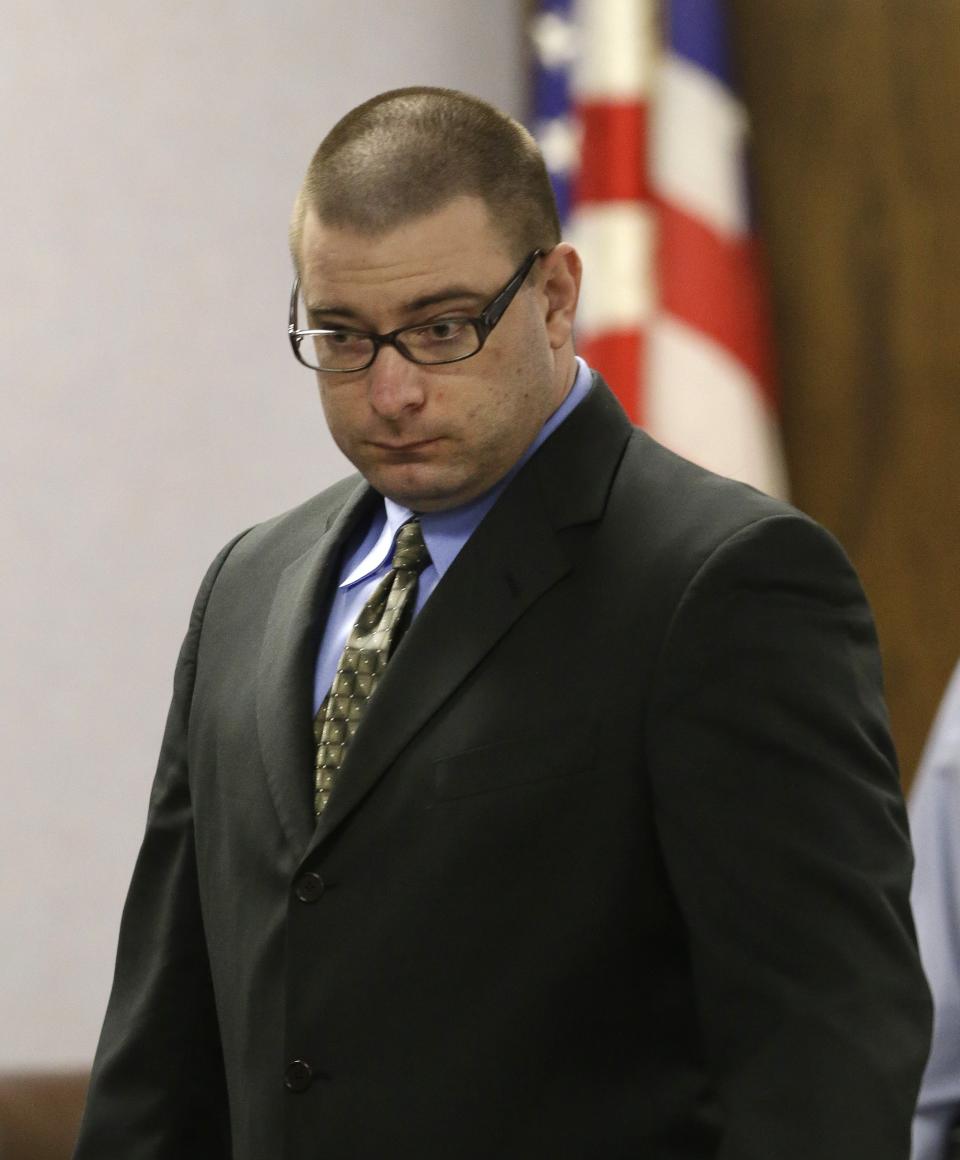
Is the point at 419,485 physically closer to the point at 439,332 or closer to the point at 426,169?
the point at 439,332

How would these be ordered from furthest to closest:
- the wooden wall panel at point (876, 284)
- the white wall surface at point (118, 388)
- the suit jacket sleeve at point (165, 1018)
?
the wooden wall panel at point (876, 284) < the white wall surface at point (118, 388) < the suit jacket sleeve at point (165, 1018)

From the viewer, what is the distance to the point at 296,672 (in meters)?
1.47

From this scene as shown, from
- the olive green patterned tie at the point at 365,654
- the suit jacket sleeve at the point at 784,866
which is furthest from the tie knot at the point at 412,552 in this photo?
the suit jacket sleeve at the point at 784,866

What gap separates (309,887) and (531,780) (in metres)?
0.19

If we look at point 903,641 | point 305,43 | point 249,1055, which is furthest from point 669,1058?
point 305,43

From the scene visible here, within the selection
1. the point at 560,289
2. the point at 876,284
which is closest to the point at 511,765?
the point at 560,289

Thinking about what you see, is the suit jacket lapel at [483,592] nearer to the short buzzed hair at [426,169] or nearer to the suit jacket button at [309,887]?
the suit jacket button at [309,887]

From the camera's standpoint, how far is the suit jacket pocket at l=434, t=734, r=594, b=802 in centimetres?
130

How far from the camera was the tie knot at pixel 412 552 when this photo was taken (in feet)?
4.83

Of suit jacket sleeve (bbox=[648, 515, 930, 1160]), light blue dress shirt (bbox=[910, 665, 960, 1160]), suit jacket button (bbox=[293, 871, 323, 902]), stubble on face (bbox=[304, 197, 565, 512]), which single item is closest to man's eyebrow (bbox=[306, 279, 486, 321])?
stubble on face (bbox=[304, 197, 565, 512])

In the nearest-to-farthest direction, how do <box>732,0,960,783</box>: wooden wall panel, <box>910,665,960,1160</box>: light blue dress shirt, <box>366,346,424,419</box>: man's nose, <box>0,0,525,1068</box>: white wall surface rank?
<box>366,346,424,419</box>: man's nose
<box>910,665,960,1160</box>: light blue dress shirt
<box>0,0,525,1068</box>: white wall surface
<box>732,0,960,783</box>: wooden wall panel

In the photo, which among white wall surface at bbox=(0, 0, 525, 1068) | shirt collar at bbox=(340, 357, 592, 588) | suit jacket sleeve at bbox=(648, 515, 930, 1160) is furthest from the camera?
white wall surface at bbox=(0, 0, 525, 1068)

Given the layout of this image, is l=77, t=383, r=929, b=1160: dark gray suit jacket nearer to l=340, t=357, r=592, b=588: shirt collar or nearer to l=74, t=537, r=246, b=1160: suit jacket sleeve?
l=340, t=357, r=592, b=588: shirt collar

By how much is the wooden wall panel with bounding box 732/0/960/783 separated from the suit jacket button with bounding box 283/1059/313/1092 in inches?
63.6
